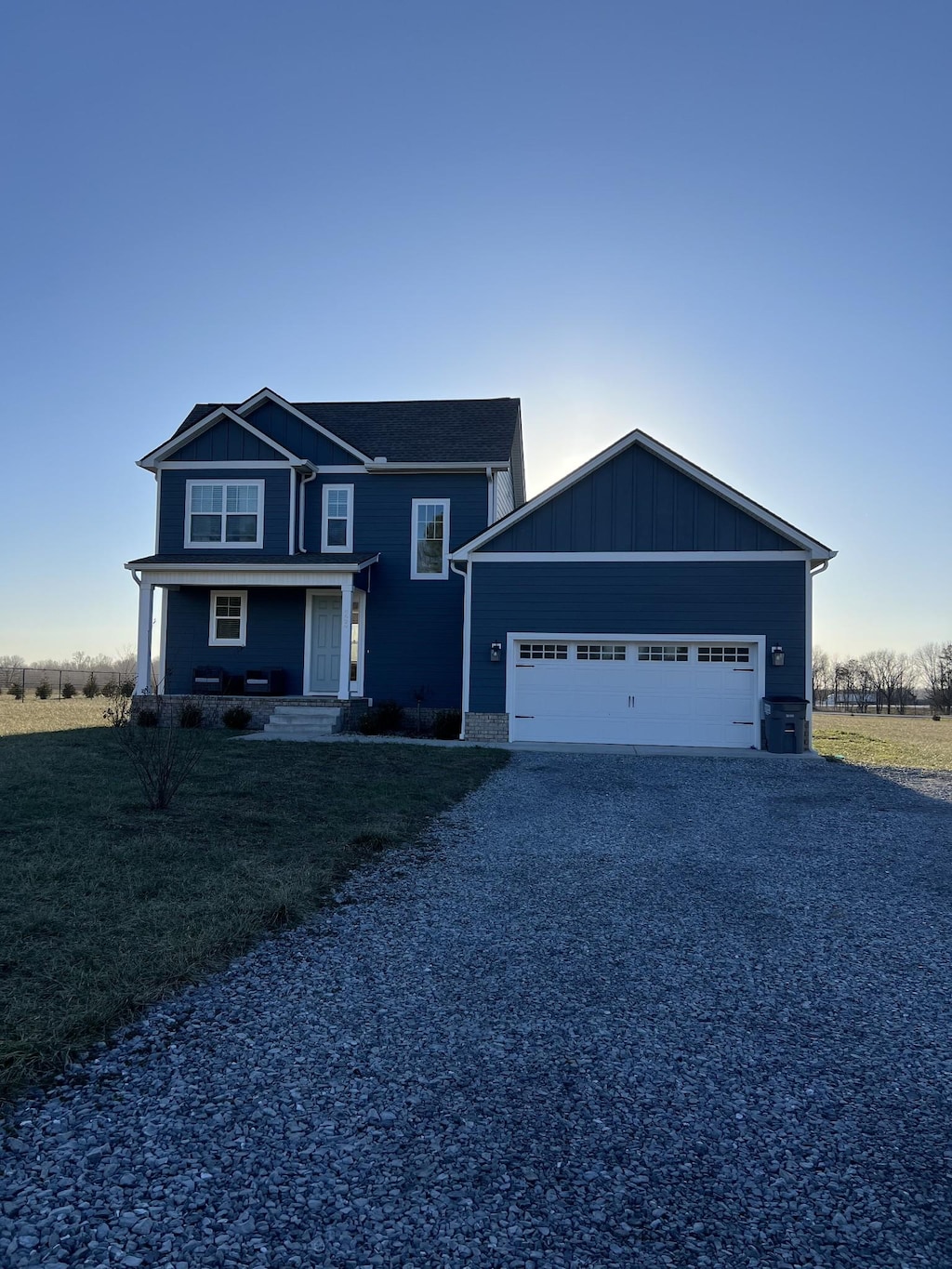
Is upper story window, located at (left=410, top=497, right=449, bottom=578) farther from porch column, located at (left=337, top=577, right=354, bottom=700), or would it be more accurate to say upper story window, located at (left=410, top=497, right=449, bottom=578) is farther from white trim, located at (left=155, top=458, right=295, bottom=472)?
white trim, located at (left=155, top=458, right=295, bottom=472)

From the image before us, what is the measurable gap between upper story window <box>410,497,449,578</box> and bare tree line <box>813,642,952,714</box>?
18.4m

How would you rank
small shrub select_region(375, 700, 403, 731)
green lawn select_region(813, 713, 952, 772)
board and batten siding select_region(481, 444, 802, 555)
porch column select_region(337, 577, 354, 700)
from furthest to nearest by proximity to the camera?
small shrub select_region(375, 700, 403, 731) < porch column select_region(337, 577, 354, 700) < board and batten siding select_region(481, 444, 802, 555) < green lawn select_region(813, 713, 952, 772)

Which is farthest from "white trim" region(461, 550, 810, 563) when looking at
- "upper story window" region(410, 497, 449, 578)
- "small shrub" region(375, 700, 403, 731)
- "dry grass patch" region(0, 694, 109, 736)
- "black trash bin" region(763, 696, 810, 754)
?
"dry grass patch" region(0, 694, 109, 736)

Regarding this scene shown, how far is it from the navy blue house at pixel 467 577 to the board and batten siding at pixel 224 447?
5 centimetres

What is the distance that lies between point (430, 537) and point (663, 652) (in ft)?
21.2

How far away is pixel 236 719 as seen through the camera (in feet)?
56.0

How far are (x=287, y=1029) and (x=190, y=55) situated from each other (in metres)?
15.1

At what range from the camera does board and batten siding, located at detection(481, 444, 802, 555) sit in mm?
16062

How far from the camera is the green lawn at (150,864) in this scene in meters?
3.58

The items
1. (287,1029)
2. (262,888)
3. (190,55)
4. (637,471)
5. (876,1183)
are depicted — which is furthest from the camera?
(637,471)

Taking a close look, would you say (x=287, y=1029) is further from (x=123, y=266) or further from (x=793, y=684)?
(x=123, y=266)

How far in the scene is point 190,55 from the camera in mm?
12594

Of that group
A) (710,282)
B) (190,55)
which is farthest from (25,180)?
(710,282)

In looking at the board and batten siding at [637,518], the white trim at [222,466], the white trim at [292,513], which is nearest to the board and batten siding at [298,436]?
the white trim at [222,466]
